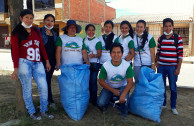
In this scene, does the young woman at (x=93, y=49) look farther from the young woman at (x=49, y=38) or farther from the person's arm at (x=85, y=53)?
the young woman at (x=49, y=38)

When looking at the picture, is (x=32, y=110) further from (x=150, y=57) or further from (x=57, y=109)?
(x=150, y=57)

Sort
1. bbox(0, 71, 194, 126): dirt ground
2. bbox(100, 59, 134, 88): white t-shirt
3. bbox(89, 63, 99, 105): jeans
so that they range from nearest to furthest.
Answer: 1. bbox(0, 71, 194, 126): dirt ground
2. bbox(100, 59, 134, 88): white t-shirt
3. bbox(89, 63, 99, 105): jeans

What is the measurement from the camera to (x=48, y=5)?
1619 centimetres

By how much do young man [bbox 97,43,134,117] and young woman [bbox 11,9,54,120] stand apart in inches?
39.4

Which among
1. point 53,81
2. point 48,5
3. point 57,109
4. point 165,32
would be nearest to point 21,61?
point 57,109

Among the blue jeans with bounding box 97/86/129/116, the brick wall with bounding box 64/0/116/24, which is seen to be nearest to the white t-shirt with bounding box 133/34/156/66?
the blue jeans with bounding box 97/86/129/116

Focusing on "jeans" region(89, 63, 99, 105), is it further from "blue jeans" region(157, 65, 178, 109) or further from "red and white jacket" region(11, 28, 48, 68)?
"blue jeans" region(157, 65, 178, 109)

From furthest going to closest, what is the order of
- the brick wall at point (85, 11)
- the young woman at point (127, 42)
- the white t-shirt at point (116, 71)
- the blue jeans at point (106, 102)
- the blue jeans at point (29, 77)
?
1. the brick wall at point (85, 11)
2. the young woman at point (127, 42)
3. the blue jeans at point (106, 102)
4. the white t-shirt at point (116, 71)
5. the blue jeans at point (29, 77)

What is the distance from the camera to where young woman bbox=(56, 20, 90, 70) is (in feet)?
10.4

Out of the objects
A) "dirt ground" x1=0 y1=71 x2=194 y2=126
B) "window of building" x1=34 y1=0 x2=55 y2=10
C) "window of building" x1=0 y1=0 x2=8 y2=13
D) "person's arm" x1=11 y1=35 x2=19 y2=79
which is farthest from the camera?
"window of building" x1=0 y1=0 x2=8 y2=13

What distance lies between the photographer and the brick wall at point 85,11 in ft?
51.4

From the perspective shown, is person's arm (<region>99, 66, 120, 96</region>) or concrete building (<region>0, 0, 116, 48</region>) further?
concrete building (<region>0, 0, 116, 48</region>)

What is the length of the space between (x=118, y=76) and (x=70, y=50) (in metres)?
0.95

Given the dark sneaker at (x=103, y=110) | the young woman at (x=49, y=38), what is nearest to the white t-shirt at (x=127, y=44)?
the dark sneaker at (x=103, y=110)
